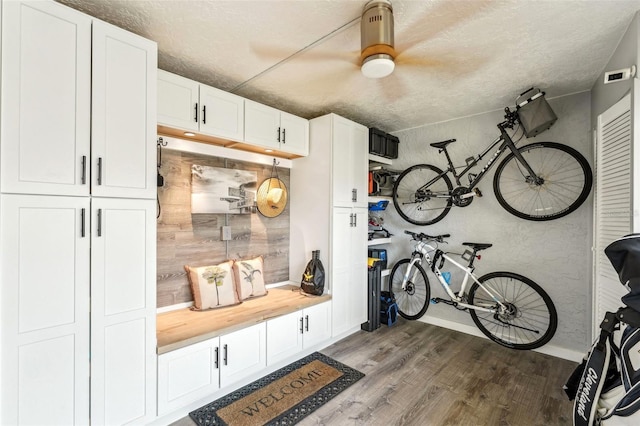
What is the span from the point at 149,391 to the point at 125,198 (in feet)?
4.04

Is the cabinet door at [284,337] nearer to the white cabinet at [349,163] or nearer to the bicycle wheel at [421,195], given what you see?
the white cabinet at [349,163]

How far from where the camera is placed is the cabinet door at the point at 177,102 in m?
2.13

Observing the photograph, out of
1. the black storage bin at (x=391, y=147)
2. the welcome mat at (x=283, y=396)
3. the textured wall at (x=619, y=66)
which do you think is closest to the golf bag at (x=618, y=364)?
the textured wall at (x=619, y=66)

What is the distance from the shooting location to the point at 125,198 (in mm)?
1730

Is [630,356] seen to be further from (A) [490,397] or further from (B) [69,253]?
(B) [69,253]

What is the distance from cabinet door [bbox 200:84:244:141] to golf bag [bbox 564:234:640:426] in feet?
8.60

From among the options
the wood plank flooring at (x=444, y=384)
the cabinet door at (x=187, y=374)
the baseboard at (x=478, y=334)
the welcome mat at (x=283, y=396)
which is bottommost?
the wood plank flooring at (x=444, y=384)

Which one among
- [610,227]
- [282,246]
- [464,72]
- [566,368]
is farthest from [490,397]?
[464,72]

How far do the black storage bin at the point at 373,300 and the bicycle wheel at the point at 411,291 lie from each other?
43 centimetres

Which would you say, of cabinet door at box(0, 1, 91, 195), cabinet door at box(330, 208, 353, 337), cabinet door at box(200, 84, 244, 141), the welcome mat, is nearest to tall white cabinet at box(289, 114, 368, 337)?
cabinet door at box(330, 208, 353, 337)

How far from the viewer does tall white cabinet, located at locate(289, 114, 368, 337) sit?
311 cm

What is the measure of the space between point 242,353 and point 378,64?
2.28 meters

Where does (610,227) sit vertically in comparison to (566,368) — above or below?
above

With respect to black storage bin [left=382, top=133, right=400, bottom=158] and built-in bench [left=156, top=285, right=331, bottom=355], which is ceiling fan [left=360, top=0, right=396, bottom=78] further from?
black storage bin [left=382, top=133, right=400, bottom=158]
